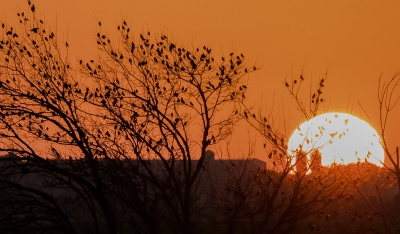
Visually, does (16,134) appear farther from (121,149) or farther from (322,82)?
(322,82)

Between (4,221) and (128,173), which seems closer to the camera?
(4,221)

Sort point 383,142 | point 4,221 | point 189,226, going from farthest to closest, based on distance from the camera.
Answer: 1. point 189,226
2. point 4,221
3. point 383,142

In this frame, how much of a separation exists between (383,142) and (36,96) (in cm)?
1067

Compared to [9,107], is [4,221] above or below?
below

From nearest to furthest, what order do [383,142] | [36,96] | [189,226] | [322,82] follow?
[383,142], [322,82], [36,96], [189,226]

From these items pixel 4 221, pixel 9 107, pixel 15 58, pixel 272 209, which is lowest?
pixel 4 221

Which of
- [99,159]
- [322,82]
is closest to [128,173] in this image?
[99,159]

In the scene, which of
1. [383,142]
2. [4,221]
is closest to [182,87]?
[4,221]

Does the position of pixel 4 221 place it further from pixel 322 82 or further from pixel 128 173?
pixel 322 82

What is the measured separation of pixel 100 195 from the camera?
20969 millimetres

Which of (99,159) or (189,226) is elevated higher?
(99,159)

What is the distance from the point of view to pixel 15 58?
21.4m

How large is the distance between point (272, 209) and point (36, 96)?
761cm

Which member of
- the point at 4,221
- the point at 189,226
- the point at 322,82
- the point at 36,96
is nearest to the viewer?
the point at 4,221
